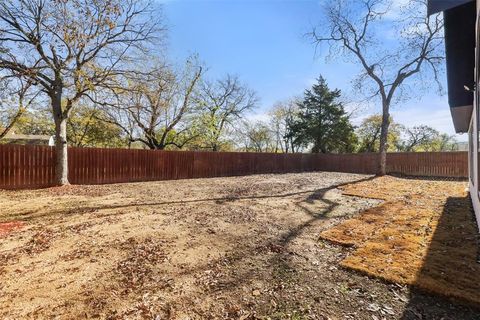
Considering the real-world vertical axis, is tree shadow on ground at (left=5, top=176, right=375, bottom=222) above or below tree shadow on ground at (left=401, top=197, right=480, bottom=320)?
above

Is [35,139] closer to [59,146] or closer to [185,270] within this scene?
[59,146]

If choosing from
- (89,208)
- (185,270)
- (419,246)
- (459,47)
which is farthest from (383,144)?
(185,270)

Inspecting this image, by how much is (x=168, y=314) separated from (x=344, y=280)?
181 centimetres

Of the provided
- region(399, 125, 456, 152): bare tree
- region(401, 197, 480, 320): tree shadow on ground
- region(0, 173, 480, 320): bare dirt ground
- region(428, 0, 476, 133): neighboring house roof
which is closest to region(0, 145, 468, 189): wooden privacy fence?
region(0, 173, 480, 320): bare dirt ground

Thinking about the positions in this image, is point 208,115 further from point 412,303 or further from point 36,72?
point 412,303

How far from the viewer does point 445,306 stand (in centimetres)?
233

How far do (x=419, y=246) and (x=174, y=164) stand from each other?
10.9 m

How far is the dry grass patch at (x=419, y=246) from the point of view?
272 centimetres

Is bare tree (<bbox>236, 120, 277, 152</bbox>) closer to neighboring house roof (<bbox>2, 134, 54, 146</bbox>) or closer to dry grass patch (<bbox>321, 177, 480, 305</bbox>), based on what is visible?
neighboring house roof (<bbox>2, 134, 54, 146</bbox>)

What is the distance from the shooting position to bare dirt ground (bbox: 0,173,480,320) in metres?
2.28

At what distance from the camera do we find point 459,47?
4.85 m

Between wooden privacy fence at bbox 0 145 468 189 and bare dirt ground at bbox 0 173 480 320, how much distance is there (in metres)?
3.44

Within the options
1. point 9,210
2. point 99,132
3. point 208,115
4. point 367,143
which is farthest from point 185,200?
point 367,143

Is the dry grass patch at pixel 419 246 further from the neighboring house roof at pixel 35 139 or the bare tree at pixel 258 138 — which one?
the neighboring house roof at pixel 35 139
